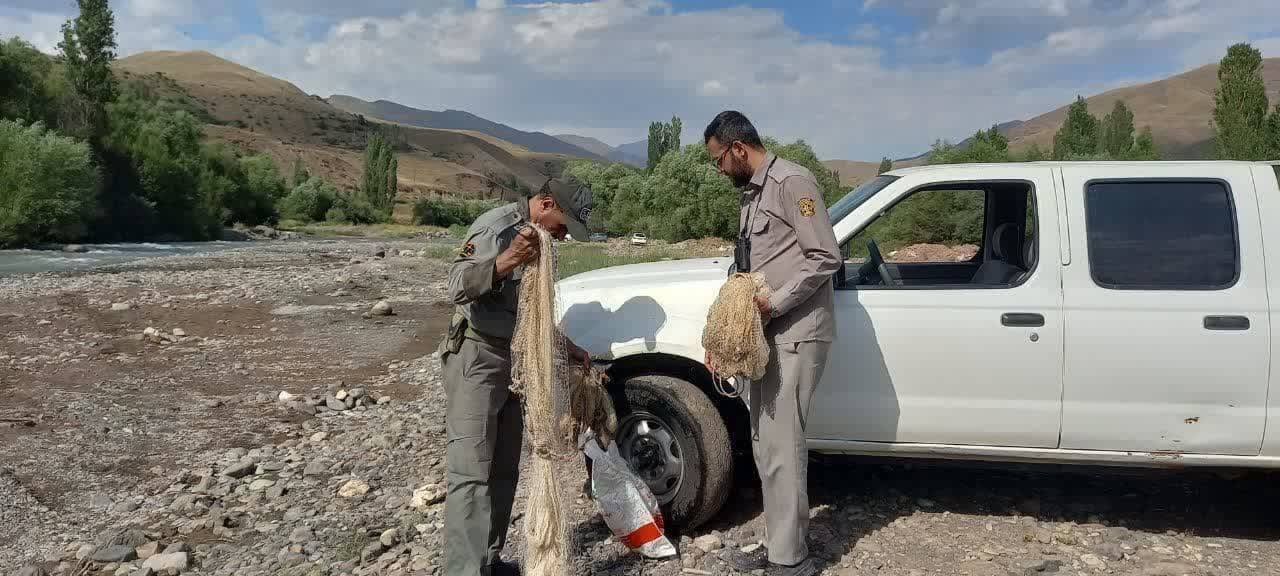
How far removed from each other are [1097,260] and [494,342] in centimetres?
291

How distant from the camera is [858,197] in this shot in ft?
16.1

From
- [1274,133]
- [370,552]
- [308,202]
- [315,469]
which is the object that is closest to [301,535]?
[370,552]

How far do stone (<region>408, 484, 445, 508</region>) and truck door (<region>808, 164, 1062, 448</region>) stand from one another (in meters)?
2.31

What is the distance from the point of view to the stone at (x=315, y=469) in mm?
6379

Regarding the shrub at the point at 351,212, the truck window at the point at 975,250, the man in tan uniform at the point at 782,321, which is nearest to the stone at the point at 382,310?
the truck window at the point at 975,250

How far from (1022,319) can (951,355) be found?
1.21ft

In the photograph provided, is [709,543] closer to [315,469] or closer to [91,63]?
[315,469]

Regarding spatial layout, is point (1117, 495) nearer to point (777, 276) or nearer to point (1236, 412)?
point (1236, 412)

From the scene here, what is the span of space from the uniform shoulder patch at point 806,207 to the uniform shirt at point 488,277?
117 cm

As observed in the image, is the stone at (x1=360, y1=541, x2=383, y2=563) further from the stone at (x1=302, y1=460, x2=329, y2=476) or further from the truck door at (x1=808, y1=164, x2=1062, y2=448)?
the truck door at (x1=808, y1=164, x2=1062, y2=448)

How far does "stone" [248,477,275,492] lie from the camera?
20.1 ft

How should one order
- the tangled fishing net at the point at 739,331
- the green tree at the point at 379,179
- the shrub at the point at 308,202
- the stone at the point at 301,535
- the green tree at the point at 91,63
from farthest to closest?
the green tree at the point at 379,179 → the shrub at the point at 308,202 → the green tree at the point at 91,63 → the stone at the point at 301,535 → the tangled fishing net at the point at 739,331

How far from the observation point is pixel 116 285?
20.2 meters

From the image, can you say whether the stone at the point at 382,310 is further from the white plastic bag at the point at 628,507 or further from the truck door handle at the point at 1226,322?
the truck door handle at the point at 1226,322
